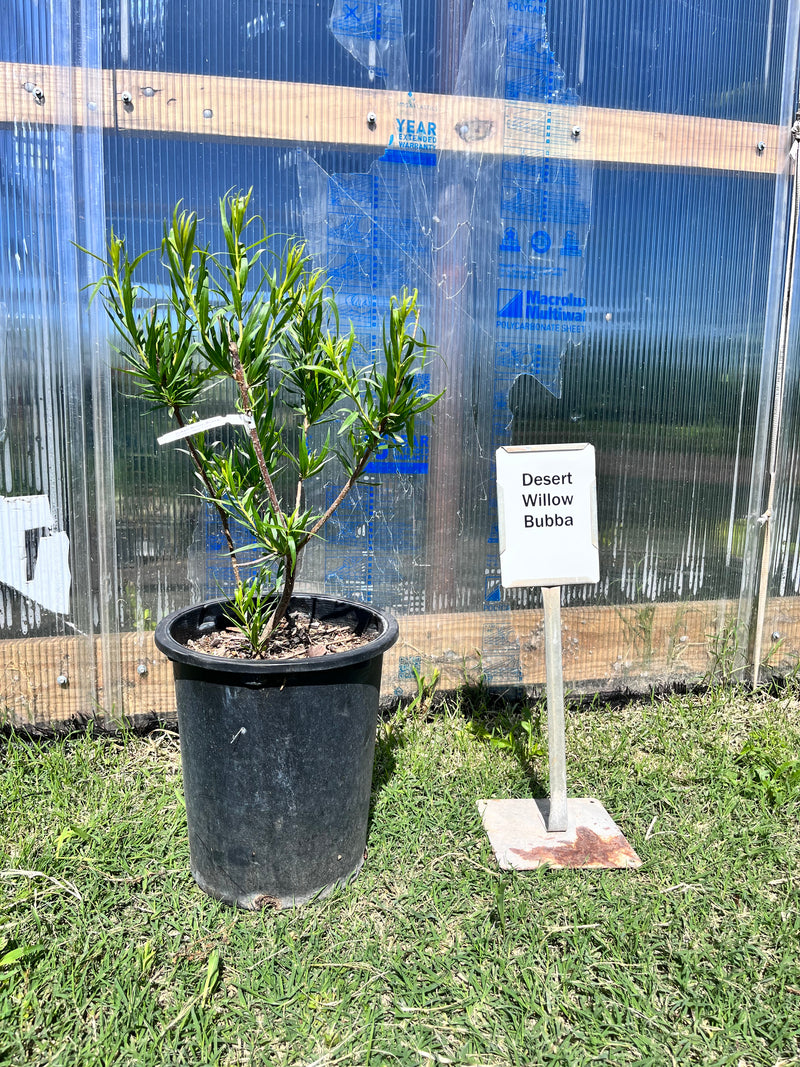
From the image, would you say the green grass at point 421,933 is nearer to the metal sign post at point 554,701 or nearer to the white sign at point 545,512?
the metal sign post at point 554,701

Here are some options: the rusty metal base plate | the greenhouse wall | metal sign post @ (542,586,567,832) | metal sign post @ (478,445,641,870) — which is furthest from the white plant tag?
the rusty metal base plate

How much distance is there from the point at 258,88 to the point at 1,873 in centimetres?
237

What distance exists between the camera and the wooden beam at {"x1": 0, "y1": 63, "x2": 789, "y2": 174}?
2.42m

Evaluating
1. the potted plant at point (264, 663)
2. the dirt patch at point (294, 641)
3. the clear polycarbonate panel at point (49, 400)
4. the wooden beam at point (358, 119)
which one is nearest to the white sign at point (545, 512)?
the potted plant at point (264, 663)

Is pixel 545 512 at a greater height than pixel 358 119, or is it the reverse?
pixel 358 119

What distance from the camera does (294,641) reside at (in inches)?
85.8

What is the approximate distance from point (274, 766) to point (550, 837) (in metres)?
0.84

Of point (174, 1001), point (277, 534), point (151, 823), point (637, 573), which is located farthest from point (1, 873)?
point (637, 573)

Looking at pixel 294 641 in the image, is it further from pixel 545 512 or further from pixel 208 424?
pixel 545 512

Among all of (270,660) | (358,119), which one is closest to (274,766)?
(270,660)

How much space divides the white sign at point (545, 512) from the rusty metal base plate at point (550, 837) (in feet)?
2.28

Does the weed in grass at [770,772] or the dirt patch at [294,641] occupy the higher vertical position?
the dirt patch at [294,641]

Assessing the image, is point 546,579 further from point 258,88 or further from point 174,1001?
point 258,88

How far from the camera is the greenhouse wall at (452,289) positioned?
8.14ft
